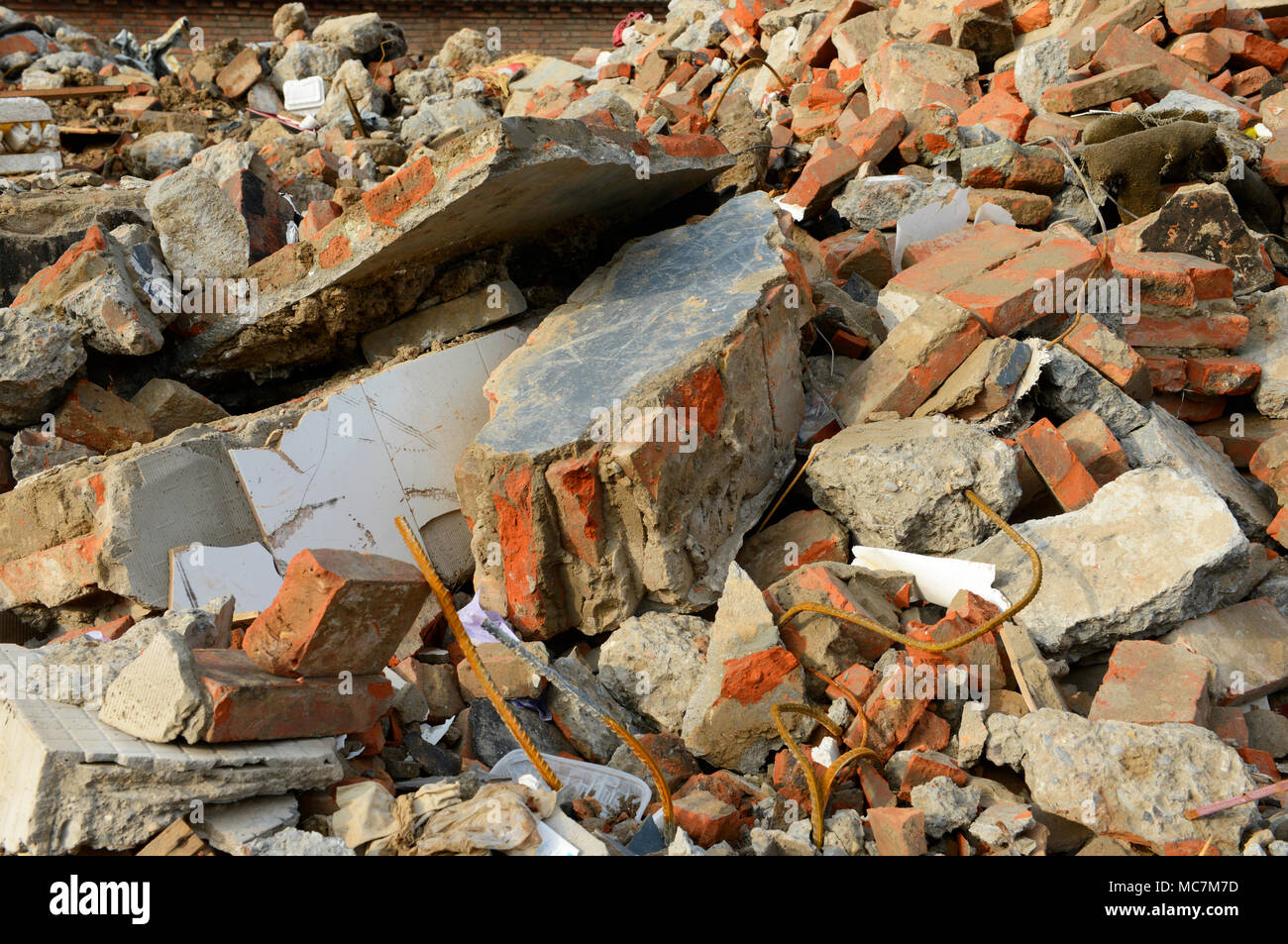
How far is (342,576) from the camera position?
2551mm

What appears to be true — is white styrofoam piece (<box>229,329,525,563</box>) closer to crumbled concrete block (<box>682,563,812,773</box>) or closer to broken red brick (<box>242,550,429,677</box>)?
broken red brick (<box>242,550,429,677</box>)

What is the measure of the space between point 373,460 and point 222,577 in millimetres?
717

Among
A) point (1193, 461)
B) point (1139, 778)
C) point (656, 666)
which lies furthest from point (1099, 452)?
point (656, 666)

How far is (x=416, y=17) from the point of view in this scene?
1379cm

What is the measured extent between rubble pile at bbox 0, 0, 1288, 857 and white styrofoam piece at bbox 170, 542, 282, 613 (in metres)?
0.01

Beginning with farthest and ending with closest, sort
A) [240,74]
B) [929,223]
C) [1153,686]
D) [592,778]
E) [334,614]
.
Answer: [240,74], [929,223], [1153,686], [592,778], [334,614]

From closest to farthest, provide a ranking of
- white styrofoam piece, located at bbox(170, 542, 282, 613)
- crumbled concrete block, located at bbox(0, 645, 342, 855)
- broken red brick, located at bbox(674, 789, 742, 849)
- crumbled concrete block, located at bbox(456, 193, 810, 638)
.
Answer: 1. crumbled concrete block, located at bbox(0, 645, 342, 855)
2. broken red brick, located at bbox(674, 789, 742, 849)
3. crumbled concrete block, located at bbox(456, 193, 810, 638)
4. white styrofoam piece, located at bbox(170, 542, 282, 613)

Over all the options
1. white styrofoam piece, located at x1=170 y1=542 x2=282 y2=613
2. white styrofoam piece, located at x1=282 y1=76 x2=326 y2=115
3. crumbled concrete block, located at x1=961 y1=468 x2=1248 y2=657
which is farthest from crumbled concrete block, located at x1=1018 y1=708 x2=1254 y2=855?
white styrofoam piece, located at x1=282 y1=76 x2=326 y2=115

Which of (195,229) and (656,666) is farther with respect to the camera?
(195,229)

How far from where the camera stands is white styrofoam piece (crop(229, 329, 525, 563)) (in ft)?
12.7

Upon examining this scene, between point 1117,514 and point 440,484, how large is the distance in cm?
259

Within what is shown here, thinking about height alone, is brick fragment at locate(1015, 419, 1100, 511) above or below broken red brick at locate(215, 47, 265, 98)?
above

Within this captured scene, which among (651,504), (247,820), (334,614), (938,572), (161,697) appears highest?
(334,614)

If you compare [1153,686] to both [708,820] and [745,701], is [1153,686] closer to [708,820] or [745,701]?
[745,701]
